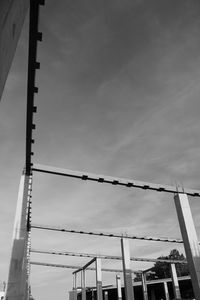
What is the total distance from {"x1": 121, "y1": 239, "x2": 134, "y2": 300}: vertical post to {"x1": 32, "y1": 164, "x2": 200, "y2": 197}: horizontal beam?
10906mm

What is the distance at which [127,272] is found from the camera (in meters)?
21.5

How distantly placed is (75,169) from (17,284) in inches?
258

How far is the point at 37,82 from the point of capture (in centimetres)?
778

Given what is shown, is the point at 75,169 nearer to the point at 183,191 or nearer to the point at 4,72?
the point at 183,191

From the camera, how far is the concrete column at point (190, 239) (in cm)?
1276

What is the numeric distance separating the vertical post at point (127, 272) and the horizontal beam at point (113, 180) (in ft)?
35.8

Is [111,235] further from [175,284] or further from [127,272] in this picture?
[175,284]

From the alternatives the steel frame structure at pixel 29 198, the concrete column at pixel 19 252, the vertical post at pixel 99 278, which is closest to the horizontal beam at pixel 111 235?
the steel frame structure at pixel 29 198

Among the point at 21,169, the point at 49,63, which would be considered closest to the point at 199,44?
the point at 49,63

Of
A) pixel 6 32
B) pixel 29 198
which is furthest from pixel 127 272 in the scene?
pixel 6 32

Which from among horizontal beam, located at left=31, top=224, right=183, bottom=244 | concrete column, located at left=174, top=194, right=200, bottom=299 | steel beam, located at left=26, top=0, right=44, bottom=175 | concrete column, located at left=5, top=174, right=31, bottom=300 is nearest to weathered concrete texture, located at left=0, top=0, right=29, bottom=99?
steel beam, located at left=26, top=0, right=44, bottom=175

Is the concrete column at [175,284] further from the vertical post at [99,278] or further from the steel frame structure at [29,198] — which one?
the steel frame structure at [29,198]

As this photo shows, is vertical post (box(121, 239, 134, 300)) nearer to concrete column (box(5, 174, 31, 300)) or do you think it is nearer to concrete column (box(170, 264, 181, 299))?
concrete column (box(5, 174, 31, 300))

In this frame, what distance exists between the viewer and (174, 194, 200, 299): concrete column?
1276cm
